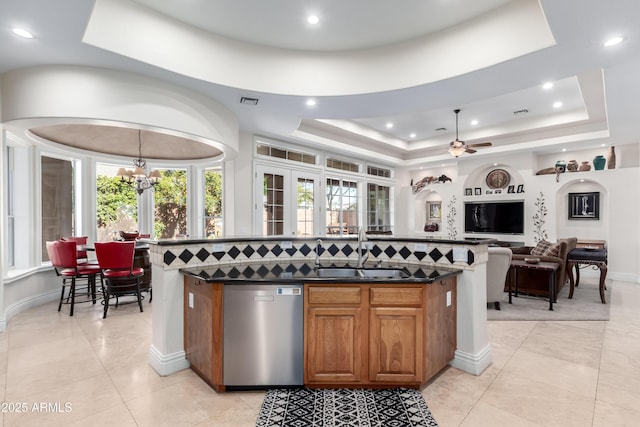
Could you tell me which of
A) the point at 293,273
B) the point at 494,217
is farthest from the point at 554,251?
the point at 293,273

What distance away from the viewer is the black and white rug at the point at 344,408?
6.86ft

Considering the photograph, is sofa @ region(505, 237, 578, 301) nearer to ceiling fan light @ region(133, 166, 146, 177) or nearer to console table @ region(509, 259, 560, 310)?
console table @ region(509, 259, 560, 310)

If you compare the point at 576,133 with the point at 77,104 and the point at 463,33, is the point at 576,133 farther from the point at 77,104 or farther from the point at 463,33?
the point at 77,104

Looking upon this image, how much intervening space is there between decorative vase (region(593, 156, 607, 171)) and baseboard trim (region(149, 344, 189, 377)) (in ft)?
27.2

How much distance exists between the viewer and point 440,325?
263 centimetres

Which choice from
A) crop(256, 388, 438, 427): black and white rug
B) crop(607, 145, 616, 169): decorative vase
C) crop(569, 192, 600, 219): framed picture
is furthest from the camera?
crop(569, 192, 600, 219): framed picture

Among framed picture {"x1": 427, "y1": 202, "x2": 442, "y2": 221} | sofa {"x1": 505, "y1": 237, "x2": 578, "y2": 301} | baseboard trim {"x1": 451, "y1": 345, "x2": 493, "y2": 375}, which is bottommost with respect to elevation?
baseboard trim {"x1": 451, "y1": 345, "x2": 493, "y2": 375}

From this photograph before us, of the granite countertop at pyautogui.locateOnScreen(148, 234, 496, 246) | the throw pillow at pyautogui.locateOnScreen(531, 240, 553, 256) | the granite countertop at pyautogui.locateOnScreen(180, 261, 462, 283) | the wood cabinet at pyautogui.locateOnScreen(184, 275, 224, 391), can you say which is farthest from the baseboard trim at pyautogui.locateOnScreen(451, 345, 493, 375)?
the throw pillow at pyautogui.locateOnScreen(531, 240, 553, 256)

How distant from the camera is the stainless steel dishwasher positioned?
244 centimetres

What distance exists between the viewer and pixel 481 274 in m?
2.88

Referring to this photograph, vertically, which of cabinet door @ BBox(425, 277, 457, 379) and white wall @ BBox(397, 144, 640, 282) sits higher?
white wall @ BBox(397, 144, 640, 282)

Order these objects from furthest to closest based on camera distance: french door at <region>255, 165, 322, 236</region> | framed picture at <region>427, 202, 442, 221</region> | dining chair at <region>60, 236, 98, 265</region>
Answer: framed picture at <region>427, 202, 442, 221</region>
french door at <region>255, 165, 322, 236</region>
dining chair at <region>60, 236, 98, 265</region>

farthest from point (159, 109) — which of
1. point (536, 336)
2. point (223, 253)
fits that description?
point (536, 336)

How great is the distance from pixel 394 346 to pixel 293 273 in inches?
38.2
